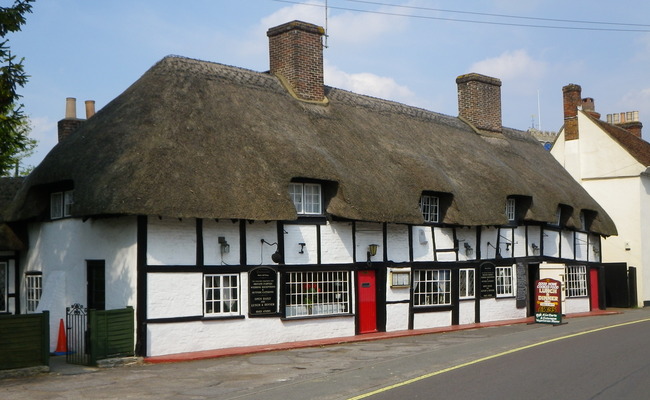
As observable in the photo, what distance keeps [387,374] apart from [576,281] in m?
19.1

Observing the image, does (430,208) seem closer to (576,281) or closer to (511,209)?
(511,209)

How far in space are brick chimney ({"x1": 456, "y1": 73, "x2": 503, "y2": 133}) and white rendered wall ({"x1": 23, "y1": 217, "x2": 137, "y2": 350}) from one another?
58.1ft

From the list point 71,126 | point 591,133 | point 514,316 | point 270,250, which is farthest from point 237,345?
point 591,133

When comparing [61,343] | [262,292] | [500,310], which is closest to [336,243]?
[262,292]

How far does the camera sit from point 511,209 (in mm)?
26188

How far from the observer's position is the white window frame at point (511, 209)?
25984mm

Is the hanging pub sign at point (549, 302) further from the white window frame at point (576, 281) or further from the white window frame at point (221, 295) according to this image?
the white window frame at point (221, 295)

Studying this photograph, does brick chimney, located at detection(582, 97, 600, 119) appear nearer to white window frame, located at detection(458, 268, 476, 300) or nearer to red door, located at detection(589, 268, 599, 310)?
red door, located at detection(589, 268, 599, 310)

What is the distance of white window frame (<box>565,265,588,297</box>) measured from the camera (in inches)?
1141

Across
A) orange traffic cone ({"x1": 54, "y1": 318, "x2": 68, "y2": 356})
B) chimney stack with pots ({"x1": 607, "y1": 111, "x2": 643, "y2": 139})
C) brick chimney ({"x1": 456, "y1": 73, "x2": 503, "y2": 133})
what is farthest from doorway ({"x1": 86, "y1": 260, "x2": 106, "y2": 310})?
chimney stack with pots ({"x1": 607, "y1": 111, "x2": 643, "y2": 139})

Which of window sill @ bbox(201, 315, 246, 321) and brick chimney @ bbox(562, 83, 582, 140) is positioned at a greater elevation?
brick chimney @ bbox(562, 83, 582, 140)

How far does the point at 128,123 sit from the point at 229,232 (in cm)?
351

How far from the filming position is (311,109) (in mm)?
21719

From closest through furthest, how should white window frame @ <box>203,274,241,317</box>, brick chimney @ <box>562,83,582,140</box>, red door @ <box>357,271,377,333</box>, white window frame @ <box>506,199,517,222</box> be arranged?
white window frame @ <box>203,274,241,317</box>, red door @ <box>357,271,377,333</box>, white window frame @ <box>506,199,517,222</box>, brick chimney @ <box>562,83,582,140</box>
